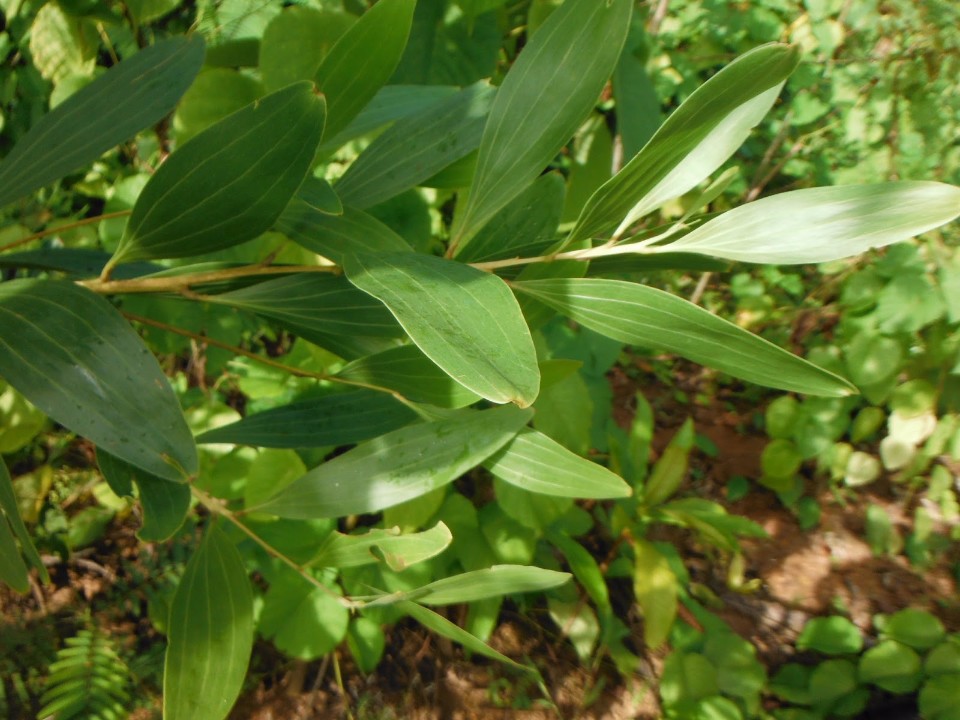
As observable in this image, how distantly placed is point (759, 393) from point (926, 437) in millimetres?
564

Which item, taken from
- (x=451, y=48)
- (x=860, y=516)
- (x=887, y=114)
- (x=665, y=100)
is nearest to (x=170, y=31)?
(x=451, y=48)

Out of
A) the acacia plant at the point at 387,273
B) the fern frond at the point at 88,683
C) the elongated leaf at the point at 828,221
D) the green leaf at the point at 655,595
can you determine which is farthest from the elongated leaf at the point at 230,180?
the green leaf at the point at 655,595

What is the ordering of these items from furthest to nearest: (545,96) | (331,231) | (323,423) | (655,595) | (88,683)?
(655,595) < (88,683) < (323,423) < (331,231) < (545,96)

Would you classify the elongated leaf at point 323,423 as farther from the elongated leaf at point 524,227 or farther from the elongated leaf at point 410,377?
the elongated leaf at point 524,227

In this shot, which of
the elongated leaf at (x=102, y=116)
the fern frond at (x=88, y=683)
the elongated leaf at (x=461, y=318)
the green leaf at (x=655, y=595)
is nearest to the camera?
the elongated leaf at (x=461, y=318)

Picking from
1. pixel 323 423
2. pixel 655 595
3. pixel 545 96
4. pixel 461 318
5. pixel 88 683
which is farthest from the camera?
pixel 655 595

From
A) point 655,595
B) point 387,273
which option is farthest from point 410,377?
point 655,595

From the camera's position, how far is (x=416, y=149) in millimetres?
736

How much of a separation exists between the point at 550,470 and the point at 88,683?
107cm

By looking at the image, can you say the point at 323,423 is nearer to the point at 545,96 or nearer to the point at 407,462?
the point at 407,462

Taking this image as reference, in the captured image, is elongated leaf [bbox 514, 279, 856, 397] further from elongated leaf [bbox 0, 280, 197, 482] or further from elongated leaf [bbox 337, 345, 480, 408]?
elongated leaf [bbox 0, 280, 197, 482]

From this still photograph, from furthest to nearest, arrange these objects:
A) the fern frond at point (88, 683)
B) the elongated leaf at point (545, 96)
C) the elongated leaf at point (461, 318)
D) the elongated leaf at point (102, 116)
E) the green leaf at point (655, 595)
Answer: the green leaf at point (655, 595) → the fern frond at point (88, 683) → the elongated leaf at point (102, 116) → the elongated leaf at point (545, 96) → the elongated leaf at point (461, 318)

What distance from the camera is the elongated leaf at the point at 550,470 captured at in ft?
2.27

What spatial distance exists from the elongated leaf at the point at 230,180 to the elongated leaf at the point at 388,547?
0.31 metres
